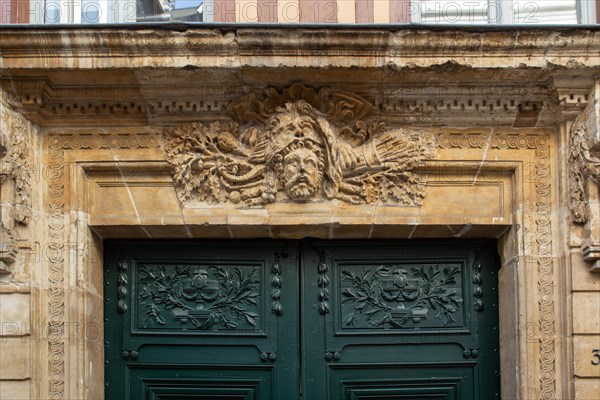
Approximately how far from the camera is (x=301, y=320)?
5113 millimetres

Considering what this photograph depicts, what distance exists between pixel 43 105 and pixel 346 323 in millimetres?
1939

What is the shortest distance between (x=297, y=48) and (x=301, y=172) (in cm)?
62

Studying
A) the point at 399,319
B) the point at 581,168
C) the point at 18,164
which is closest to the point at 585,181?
the point at 581,168

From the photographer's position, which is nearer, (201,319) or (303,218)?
(303,218)

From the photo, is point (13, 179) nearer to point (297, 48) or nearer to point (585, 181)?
point (297, 48)

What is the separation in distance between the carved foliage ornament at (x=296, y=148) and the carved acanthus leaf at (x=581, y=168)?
0.71m

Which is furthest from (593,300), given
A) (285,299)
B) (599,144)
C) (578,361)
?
(285,299)

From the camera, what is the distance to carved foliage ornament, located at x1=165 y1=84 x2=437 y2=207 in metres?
4.92

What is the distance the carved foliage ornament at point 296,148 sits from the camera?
4922 millimetres

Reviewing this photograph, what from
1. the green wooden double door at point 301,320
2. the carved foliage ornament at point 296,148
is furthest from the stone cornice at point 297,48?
the green wooden double door at point 301,320

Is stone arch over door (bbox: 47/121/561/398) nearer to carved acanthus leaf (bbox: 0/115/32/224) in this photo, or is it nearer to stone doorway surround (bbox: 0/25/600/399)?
stone doorway surround (bbox: 0/25/600/399)

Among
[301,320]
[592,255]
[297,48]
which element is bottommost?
[301,320]

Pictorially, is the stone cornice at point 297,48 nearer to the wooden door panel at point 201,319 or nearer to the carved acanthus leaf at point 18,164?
the carved acanthus leaf at point 18,164

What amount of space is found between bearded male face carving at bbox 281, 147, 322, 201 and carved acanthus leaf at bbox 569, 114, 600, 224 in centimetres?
128
